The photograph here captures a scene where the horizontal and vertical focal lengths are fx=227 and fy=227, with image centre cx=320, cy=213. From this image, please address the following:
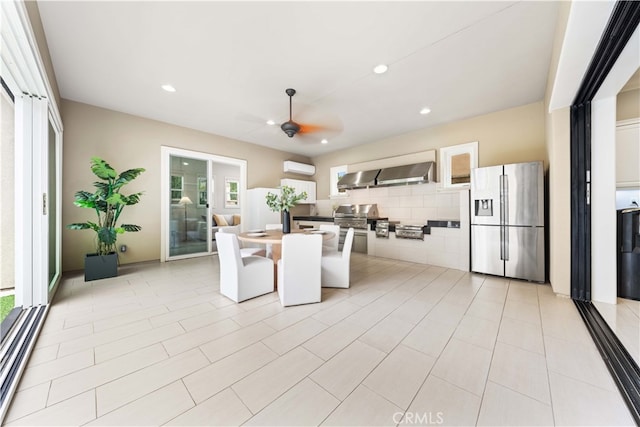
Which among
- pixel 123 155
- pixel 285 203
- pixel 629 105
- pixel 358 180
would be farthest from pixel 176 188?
pixel 629 105

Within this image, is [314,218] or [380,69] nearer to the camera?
[380,69]

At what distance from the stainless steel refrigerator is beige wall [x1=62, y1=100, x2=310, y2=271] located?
506 cm

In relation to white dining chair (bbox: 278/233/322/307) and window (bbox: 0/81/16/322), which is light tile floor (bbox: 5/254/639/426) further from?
window (bbox: 0/81/16/322)

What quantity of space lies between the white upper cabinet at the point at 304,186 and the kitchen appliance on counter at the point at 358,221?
147 cm

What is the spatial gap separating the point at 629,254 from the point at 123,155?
7.04m

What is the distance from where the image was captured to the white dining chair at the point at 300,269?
2281mm

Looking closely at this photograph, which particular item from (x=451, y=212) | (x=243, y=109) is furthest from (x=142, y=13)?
(x=451, y=212)

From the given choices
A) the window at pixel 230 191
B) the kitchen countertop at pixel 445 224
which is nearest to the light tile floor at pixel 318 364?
the kitchen countertop at pixel 445 224

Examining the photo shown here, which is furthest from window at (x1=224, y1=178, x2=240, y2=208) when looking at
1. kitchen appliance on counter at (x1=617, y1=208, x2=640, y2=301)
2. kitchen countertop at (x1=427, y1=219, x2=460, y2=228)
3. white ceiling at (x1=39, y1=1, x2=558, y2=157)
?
kitchen appliance on counter at (x1=617, y1=208, x2=640, y2=301)

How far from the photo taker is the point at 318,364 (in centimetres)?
143

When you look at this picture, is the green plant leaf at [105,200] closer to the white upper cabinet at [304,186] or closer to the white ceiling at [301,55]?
the white ceiling at [301,55]

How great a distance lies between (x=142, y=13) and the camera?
1949mm

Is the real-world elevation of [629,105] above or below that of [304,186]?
above

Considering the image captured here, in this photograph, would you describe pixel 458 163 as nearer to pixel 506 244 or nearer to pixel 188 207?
pixel 506 244
